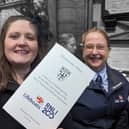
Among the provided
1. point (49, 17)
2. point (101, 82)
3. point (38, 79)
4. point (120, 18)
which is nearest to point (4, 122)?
point (38, 79)

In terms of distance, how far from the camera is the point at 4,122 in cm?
129

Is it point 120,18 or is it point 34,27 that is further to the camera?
point 120,18

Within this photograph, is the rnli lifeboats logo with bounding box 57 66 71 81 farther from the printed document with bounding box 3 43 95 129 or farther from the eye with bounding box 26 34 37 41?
the eye with bounding box 26 34 37 41

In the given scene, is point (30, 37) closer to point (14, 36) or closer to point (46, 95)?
point (14, 36)

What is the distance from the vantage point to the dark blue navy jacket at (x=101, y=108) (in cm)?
175

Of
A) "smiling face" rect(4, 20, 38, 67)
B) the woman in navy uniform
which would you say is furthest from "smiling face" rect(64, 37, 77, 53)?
"smiling face" rect(4, 20, 38, 67)

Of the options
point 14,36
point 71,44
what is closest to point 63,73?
point 14,36

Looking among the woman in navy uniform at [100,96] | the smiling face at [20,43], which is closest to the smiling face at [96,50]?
the woman in navy uniform at [100,96]

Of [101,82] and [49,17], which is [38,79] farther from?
[49,17]

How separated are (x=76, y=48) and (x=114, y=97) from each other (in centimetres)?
166

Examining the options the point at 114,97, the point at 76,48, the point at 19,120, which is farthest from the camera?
the point at 76,48

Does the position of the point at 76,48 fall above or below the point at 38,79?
below

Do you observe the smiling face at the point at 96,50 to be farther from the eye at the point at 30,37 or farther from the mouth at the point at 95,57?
the eye at the point at 30,37

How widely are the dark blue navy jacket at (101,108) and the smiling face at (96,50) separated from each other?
0.31 feet
